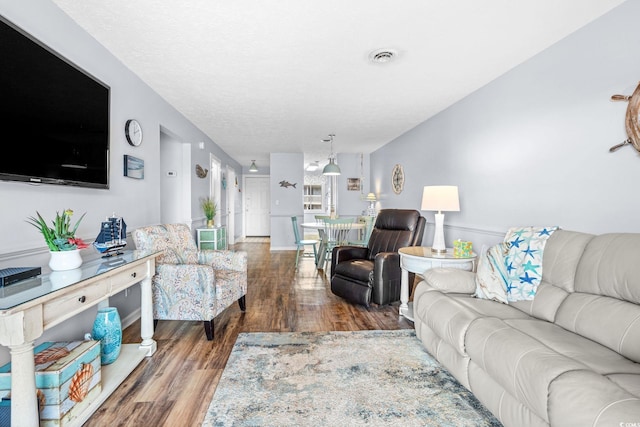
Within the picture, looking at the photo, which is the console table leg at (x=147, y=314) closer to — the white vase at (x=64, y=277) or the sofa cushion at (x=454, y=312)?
the white vase at (x=64, y=277)

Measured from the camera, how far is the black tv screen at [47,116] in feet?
5.09

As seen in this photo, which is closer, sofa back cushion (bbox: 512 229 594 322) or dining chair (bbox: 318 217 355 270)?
sofa back cushion (bbox: 512 229 594 322)

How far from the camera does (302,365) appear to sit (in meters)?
2.16

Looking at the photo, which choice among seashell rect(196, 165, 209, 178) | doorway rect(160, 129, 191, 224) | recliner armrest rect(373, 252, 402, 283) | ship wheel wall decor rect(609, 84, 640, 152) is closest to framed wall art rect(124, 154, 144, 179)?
doorway rect(160, 129, 191, 224)

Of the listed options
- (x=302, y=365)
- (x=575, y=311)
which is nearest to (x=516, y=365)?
(x=575, y=311)

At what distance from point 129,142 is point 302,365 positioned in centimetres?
241

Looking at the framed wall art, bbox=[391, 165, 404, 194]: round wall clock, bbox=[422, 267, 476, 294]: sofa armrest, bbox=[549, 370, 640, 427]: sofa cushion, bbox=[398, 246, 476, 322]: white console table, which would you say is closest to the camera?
bbox=[549, 370, 640, 427]: sofa cushion

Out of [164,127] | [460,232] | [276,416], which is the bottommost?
[276,416]

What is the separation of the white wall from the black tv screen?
3.39 metres

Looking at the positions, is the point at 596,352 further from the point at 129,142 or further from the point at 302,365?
the point at 129,142

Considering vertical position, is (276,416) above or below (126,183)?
below

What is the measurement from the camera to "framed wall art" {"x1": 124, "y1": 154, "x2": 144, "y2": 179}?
283 centimetres

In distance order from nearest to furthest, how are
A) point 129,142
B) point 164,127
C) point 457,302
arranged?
point 457,302 < point 129,142 < point 164,127

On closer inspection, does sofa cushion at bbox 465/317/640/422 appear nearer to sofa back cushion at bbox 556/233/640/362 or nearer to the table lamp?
sofa back cushion at bbox 556/233/640/362
